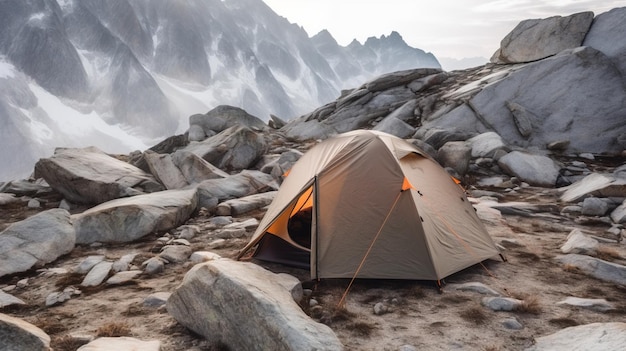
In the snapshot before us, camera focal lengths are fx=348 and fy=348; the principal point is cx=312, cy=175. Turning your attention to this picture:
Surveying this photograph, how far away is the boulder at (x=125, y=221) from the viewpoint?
31.4 ft

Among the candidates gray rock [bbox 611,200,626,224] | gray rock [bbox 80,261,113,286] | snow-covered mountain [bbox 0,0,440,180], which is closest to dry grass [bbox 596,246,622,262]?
gray rock [bbox 611,200,626,224]

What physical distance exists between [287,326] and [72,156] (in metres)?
13.9

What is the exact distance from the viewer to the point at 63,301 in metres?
6.32

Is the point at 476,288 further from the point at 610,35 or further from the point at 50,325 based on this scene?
the point at 610,35

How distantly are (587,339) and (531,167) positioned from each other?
41.1 ft

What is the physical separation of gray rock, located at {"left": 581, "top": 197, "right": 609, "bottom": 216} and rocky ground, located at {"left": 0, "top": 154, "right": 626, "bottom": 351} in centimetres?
172

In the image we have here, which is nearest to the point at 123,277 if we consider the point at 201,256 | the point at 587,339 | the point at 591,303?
the point at 201,256

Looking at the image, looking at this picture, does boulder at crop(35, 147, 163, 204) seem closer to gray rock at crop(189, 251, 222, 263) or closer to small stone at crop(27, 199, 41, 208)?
small stone at crop(27, 199, 41, 208)

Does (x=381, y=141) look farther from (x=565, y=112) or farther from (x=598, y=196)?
(x=565, y=112)

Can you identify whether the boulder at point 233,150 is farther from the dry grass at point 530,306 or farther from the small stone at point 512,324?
the small stone at point 512,324

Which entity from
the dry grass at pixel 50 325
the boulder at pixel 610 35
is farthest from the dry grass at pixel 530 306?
the boulder at pixel 610 35

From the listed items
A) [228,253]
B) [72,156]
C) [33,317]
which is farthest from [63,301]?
[72,156]

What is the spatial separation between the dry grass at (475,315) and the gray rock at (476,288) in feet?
2.16

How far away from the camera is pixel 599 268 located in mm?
7070
